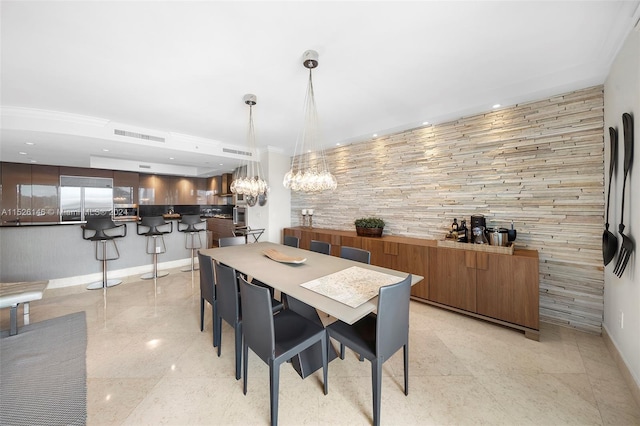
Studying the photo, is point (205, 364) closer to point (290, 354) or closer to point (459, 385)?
point (290, 354)

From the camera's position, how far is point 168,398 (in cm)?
172

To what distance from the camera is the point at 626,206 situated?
1904 millimetres

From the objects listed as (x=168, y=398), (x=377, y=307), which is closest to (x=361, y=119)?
(x=377, y=307)

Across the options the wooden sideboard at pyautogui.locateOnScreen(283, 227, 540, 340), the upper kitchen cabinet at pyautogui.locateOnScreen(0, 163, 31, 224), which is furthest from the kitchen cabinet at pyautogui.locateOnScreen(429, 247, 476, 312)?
the upper kitchen cabinet at pyautogui.locateOnScreen(0, 163, 31, 224)

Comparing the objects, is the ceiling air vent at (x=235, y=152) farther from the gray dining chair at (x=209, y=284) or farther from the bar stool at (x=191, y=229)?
the gray dining chair at (x=209, y=284)

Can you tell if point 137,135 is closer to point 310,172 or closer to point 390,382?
point 310,172

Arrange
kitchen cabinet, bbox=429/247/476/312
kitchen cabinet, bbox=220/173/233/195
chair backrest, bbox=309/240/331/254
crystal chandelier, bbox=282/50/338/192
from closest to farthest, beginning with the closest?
crystal chandelier, bbox=282/50/338/192, kitchen cabinet, bbox=429/247/476/312, chair backrest, bbox=309/240/331/254, kitchen cabinet, bbox=220/173/233/195

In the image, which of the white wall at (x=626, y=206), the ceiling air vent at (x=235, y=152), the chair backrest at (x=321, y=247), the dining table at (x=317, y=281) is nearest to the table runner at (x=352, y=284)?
the dining table at (x=317, y=281)

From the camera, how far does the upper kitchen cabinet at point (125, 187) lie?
6.52 meters

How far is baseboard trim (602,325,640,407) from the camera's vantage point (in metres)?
1.67

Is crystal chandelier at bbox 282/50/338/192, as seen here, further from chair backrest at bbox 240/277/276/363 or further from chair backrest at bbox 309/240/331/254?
chair backrest at bbox 240/277/276/363

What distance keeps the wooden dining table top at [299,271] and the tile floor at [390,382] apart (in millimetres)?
798

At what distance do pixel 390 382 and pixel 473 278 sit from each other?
1.64 metres

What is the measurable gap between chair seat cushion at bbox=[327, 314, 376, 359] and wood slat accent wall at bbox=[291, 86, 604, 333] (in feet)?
7.45
